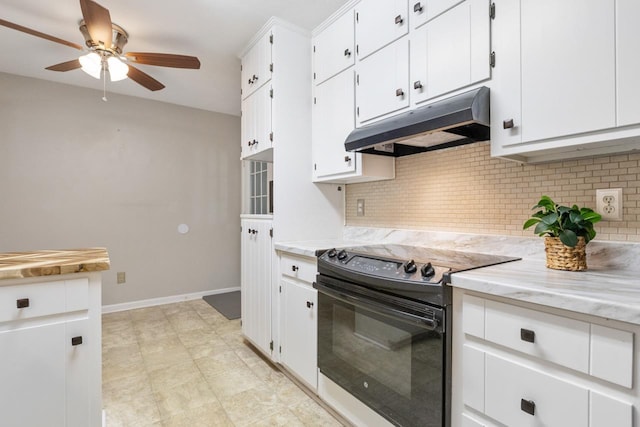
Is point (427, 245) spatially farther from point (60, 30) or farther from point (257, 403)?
point (60, 30)

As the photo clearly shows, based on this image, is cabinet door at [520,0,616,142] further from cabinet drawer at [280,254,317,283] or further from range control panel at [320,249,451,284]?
cabinet drawer at [280,254,317,283]

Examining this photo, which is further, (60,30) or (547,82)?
(60,30)

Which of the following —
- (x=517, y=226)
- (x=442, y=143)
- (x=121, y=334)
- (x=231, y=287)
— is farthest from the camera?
(x=231, y=287)

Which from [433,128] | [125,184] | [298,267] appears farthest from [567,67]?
[125,184]

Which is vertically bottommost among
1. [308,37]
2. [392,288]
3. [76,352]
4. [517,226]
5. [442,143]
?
[76,352]

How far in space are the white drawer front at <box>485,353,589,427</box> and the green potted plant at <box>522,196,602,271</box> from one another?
0.48 metres

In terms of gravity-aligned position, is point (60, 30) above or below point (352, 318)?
above

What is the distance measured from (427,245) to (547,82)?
3.35 ft

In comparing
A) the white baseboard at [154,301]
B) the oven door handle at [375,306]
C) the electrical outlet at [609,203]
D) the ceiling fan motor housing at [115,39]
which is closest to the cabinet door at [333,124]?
the oven door handle at [375,306]

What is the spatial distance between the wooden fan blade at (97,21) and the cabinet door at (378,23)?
4.78 ft

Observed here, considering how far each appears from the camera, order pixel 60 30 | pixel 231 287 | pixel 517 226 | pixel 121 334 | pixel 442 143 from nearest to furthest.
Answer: pixel 517 226, pixel 442 143, pixel 60 30, pixel 121 334, pixel 231 287

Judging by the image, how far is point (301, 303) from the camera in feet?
6.26

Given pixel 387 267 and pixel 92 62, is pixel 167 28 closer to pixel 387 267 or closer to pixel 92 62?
pixel 92 62

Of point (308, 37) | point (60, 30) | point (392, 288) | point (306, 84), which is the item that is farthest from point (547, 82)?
point (60, 30)
